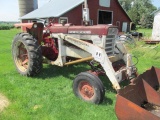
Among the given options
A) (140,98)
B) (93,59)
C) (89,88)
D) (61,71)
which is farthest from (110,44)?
(61,71)

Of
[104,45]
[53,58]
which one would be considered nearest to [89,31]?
[104,45]

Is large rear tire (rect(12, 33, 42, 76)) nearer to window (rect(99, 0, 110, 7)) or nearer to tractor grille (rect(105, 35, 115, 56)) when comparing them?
tractor grille (rect(105, 35, 115, 56))

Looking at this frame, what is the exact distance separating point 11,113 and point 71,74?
2.48 m

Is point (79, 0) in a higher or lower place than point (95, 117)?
higher

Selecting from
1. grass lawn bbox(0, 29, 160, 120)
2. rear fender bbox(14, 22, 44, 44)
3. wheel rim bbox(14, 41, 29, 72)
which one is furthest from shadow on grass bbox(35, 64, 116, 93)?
rear fender bbox(14, 22, 44, 44)

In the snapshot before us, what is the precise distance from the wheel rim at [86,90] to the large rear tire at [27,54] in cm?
148

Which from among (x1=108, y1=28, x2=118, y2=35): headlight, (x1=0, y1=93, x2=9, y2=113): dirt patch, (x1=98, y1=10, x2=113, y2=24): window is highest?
(x1=98, y1=10, x2=113, y2=24): window

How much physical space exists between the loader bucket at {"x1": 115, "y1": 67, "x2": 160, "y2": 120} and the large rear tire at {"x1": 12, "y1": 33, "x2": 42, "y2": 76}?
8.01 feet

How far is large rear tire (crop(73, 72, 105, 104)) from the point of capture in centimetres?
395

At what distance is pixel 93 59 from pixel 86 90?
693 millimetres

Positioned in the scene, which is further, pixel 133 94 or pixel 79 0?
pixel 79 0

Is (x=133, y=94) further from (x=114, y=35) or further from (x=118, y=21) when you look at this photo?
(x=118, y=21)

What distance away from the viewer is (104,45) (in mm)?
4406

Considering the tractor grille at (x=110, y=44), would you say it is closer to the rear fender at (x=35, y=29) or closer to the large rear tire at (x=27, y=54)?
the large rear tire at (x=27, y=54)
